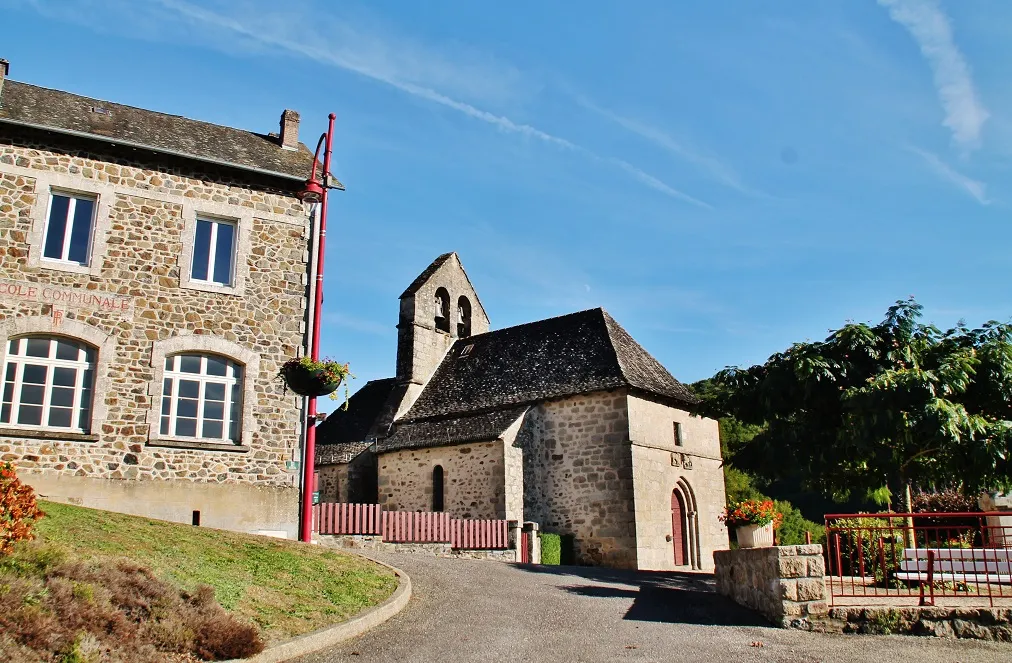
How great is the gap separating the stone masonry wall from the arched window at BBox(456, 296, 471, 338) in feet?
23.6

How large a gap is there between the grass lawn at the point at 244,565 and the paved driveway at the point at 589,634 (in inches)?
24.6

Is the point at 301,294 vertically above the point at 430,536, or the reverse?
the point at 301,294

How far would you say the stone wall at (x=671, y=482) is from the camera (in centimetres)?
2273

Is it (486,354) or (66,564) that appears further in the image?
(486,354)

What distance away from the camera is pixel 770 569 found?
31.8 ft

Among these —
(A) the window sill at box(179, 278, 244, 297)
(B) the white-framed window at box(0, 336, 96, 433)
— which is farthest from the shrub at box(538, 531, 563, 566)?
(B) the white-framed window at box(0, 336, 96, 433)

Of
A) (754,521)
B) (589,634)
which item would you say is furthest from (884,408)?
(589,634)

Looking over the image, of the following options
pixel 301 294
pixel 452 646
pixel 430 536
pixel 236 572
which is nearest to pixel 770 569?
pixel 452 646

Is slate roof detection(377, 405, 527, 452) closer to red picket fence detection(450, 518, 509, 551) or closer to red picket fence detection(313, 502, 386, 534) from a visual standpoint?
red picket fence detection(450, 518, 509, 551)

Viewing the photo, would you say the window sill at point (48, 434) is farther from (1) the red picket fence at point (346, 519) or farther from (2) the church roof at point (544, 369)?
(2) the church roof at point (544, 369)

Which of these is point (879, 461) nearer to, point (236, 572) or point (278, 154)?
point (236, 572)

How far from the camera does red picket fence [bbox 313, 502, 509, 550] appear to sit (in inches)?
719

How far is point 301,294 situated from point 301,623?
8562 mm

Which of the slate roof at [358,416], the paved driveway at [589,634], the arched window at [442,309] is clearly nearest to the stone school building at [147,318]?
the paved driveway at [589,634]
